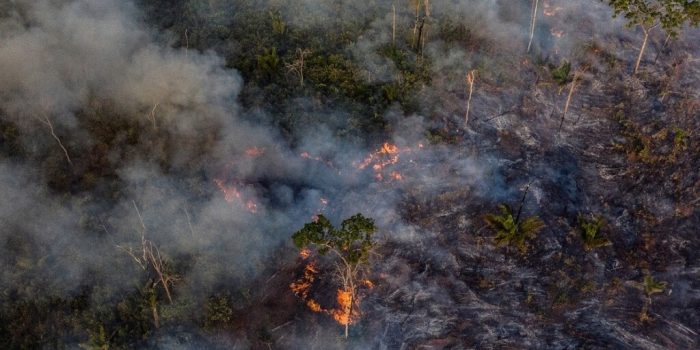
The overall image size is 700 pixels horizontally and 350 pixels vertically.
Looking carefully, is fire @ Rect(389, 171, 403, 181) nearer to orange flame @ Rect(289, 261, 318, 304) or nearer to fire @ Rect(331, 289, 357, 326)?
orange flame @ Rect(289, 261, 318, 304)

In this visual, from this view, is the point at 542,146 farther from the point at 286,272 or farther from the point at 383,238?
the point at 286,272

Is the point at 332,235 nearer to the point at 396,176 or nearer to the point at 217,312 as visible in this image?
the point at 217,312

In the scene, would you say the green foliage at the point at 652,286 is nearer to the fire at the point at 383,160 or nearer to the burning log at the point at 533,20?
the fire at the point at 383,160

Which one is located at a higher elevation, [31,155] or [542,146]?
[542,146]

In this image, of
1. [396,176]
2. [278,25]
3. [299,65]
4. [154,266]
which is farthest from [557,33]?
[154,266]

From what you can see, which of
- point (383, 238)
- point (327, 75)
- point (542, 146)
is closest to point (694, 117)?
point (542, 146)

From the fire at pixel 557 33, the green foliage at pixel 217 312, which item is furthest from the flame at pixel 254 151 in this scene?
the fire at pixel 557 33
